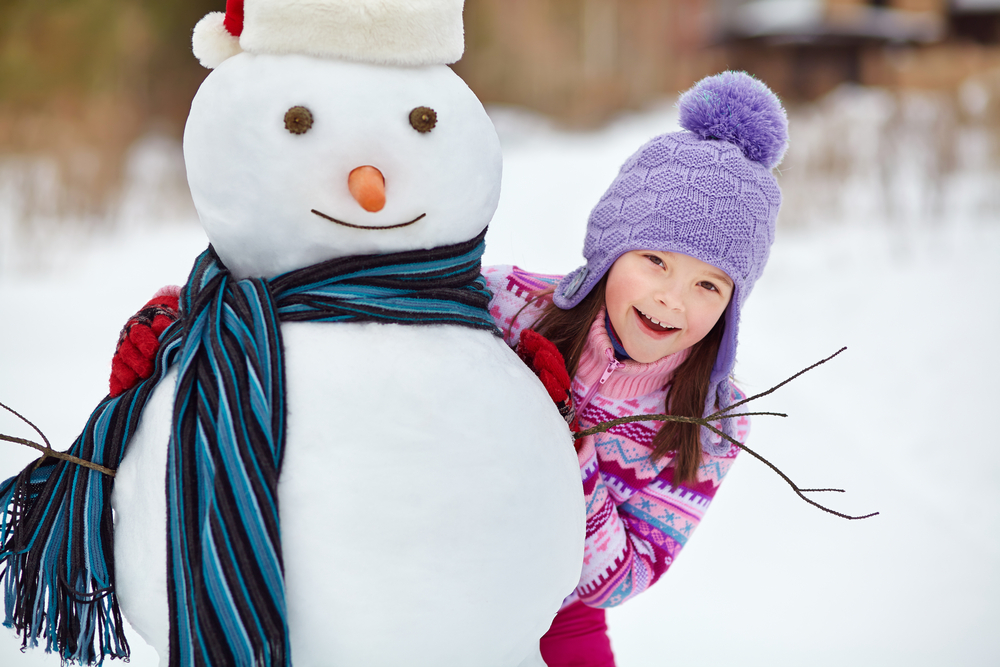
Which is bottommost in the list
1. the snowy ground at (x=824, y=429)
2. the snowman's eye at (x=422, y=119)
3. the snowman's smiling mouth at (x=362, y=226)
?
the snowy ground at (x=824, y=429)

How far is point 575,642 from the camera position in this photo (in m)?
1.19

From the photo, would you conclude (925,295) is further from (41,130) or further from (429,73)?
(41,130)

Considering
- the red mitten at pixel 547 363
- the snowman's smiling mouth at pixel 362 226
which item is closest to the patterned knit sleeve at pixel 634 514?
the red mitten at pixel 547 363

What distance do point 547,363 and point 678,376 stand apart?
0.23 metres

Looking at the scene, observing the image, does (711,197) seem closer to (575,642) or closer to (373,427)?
(373,427)

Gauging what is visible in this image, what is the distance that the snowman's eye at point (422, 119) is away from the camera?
2.36ft

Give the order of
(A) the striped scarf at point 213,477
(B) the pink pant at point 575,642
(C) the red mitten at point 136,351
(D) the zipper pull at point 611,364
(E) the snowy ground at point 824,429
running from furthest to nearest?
(E) the snowy ground at point 824,429 → (B) the pink pant at point 575,642 → (D) the zipper pull at point 611,364 → (C) the red mitten at point 136,351 → (A) the striped scarf at point 213,477

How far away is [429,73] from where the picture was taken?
0.76m

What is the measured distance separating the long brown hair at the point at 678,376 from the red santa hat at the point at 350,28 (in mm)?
392

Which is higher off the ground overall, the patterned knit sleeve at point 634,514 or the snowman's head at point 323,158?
the snowman's head at point 323,158

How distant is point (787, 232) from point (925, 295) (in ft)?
3.95

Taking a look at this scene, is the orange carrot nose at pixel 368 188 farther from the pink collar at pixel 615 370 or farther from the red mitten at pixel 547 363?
the pink collar at pixel 615 370

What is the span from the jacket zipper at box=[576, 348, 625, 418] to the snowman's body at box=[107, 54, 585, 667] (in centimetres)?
23

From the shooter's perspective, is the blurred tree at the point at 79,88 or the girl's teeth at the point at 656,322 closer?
the girl's teeth at the point at 656,322
